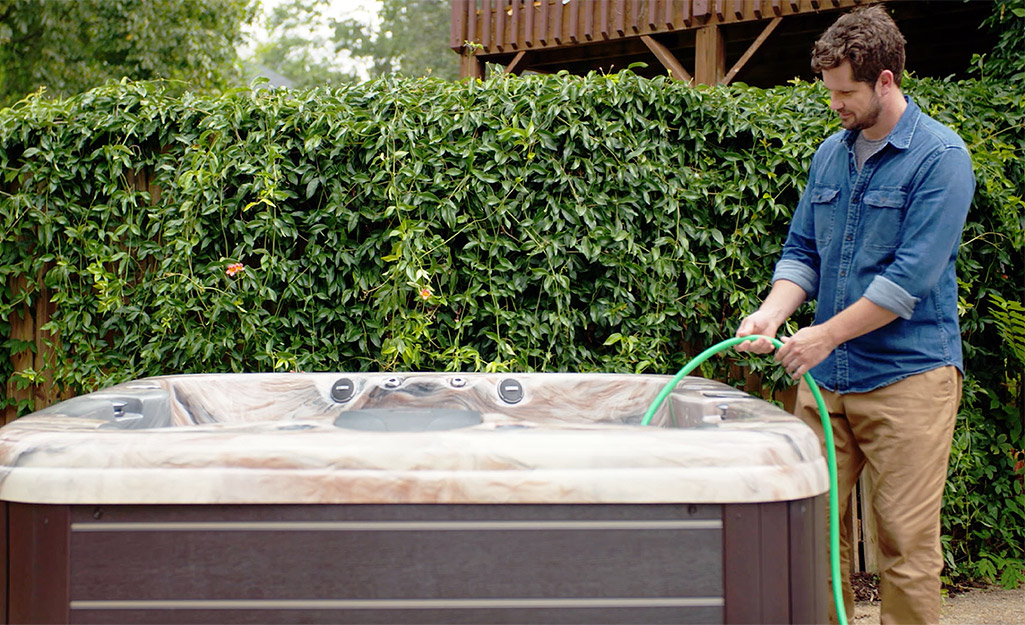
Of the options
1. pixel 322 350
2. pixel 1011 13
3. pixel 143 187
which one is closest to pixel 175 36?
pixel 143 187

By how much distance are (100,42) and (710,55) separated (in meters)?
7.45

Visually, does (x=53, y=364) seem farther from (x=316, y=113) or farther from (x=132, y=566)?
(x=132, y=566)

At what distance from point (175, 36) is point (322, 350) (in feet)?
26.6

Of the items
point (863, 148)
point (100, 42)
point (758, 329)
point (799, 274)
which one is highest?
point (100, 42)

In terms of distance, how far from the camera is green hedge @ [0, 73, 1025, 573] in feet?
8.76

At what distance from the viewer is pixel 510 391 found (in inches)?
90.0

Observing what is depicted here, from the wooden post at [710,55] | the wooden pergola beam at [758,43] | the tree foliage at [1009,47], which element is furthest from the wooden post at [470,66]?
the tree foliage at [1009,47]

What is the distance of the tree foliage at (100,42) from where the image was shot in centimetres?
870

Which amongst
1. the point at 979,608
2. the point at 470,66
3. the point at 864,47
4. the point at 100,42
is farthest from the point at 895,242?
the point at 100,42

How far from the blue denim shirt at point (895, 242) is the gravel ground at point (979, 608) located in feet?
4.08

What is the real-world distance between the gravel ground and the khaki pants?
98cm

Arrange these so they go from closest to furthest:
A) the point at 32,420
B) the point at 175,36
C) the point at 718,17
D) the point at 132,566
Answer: the point at 132,566, the point at 32,420, the point at 718,17, the point at 175,36

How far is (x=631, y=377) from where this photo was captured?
2.26 m

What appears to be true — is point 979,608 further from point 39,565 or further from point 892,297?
point 39,565
